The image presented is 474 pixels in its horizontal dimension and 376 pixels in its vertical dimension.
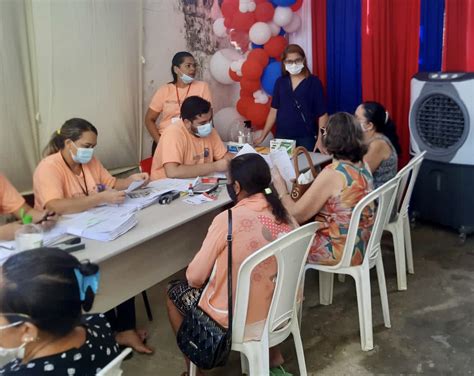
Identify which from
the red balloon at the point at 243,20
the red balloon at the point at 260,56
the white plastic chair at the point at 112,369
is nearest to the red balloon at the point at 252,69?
→ the red balloon at the point at 260,56

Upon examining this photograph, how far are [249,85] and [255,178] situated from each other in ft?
8.60

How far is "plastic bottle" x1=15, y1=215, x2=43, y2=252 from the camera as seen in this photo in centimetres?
174

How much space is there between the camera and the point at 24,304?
3.69ft

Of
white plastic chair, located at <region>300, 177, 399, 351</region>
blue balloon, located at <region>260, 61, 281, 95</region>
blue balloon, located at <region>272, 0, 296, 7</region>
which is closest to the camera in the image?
white plastic chair, located at <region>300, 177, 399, 351</region>

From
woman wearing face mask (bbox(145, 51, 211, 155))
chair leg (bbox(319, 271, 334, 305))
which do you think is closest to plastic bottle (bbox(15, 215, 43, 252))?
chair leg (bbox(319, 271, 334, 305))

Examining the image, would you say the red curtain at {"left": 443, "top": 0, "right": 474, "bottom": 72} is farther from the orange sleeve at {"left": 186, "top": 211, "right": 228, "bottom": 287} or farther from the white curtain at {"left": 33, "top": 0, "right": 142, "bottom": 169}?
the orange sleeve at {"left": 186, "top": 211, "right": 228, "bottom": 287}

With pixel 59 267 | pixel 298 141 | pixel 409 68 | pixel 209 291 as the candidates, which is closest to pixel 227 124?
pixel 298 141

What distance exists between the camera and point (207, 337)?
178 centimetres

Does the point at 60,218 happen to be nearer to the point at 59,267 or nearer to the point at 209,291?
the point at 209,291

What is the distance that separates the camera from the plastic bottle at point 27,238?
68.4 inches

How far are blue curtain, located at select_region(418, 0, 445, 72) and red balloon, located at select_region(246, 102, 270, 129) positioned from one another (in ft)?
4.29

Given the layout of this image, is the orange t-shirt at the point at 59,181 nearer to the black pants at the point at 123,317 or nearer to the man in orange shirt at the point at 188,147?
the man in orange shirt at the point at 188,147

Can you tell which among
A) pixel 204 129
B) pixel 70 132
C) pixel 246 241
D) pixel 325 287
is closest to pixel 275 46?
pixel 204 129

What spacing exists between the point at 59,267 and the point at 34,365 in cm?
22
